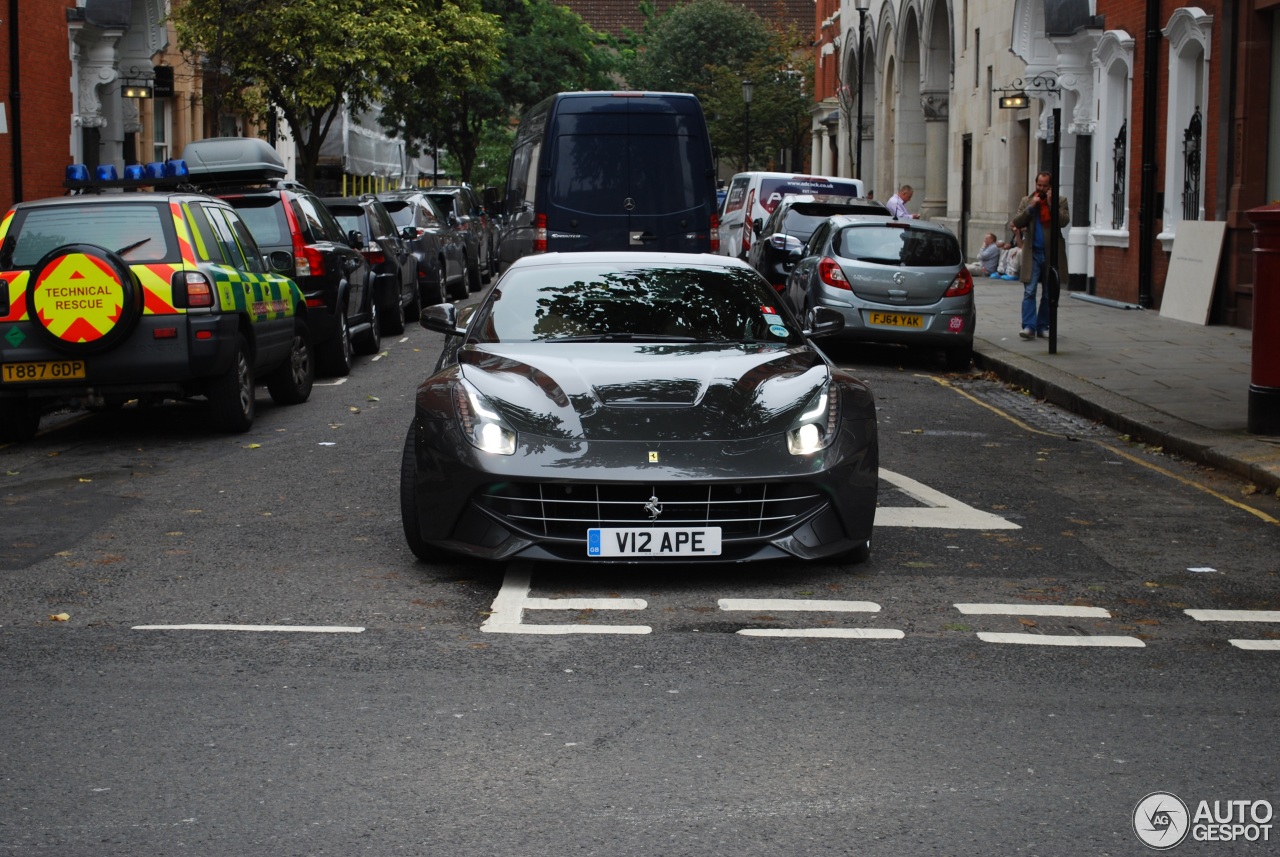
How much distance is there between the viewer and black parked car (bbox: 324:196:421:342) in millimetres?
19500

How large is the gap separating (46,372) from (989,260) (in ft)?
82.3

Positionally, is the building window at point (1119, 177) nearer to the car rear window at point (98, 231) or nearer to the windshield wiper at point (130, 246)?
the car rear window at point (98, 231)

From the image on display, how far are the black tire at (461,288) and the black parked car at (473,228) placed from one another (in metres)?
1.49

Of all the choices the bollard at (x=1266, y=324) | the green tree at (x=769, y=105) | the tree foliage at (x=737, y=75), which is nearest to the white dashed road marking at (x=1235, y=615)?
the bollard at (x=1266, y=324)

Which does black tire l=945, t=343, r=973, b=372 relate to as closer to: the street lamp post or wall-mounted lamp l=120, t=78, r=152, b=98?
wall-mounted lamp l=120, t=78, r=152, b=98

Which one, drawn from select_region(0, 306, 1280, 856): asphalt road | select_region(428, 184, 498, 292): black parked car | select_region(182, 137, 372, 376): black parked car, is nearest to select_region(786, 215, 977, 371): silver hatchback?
select_region(182, 137, 372, 376): black parked car

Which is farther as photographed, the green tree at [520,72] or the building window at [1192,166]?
the green tree at [520,72]

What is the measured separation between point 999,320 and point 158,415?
12.6 metres

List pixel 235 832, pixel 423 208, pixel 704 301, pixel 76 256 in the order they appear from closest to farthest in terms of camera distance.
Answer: pixel 235 832, pixel 704 301, pixel 76 256, pixel 423 208

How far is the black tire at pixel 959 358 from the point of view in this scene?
1819cm

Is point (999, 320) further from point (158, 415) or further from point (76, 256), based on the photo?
point (76, 256)

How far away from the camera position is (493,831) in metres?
4.28

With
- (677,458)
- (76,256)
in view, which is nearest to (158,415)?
(76,256)

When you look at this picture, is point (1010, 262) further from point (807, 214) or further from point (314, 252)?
point (314, 252)
